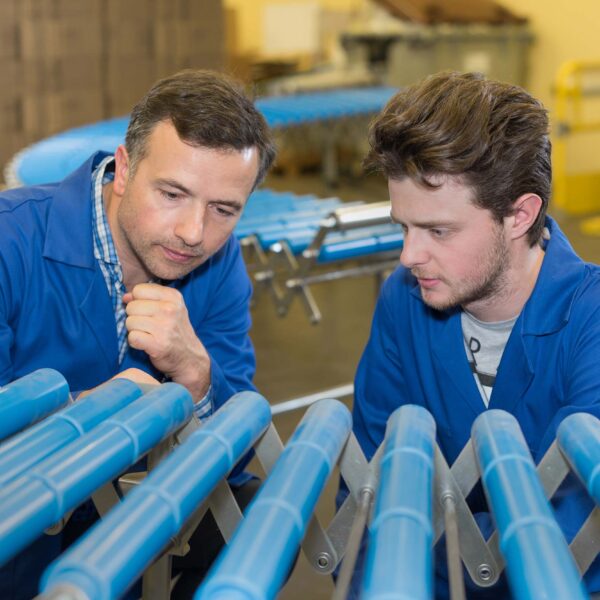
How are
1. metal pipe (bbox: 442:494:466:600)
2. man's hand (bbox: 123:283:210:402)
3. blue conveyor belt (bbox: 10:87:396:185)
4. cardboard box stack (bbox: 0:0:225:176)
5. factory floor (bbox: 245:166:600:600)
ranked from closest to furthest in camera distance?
metal pipe (bbox: 442:494:466:600) < man's hand (bbox: 123:283:210:402) < blue conveyor belt (bbox: 10:87:396:185) < factory floor (bbox: 245:166:600:600) < cardboard box stack (bbox: 0:0:225:176)

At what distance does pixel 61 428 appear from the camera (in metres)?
1.09

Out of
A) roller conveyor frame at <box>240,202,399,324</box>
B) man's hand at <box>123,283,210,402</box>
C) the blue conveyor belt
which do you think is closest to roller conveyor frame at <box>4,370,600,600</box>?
man's hand at <box>123,283,210,402</box>

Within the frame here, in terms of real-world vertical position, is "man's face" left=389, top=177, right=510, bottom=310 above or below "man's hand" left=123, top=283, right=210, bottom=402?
above

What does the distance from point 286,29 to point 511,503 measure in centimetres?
967

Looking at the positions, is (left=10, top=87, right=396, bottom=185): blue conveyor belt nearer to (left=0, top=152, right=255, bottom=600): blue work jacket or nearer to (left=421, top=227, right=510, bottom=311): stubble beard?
(left=0, top=152, right=255, bottom=600): blue work jacket

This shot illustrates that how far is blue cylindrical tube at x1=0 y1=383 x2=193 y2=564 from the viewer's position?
860mm

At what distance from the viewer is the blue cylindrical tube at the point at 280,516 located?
771 mm

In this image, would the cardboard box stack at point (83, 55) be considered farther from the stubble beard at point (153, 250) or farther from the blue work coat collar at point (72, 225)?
the stubble beard at point (153, 250)

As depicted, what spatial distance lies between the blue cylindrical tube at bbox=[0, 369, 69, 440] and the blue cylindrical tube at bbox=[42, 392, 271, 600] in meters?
0.21

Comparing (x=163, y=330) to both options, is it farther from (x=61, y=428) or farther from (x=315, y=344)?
(x=315, y=344)

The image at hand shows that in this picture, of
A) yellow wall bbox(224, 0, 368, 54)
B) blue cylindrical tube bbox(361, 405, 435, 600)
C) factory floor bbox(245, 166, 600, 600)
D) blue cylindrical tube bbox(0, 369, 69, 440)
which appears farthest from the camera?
yellow wall bbox(224, 0, 368, 54)

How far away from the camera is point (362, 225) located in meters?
3.62

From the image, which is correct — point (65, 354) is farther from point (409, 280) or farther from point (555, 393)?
point (555, 393)

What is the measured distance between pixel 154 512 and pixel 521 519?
337mm
